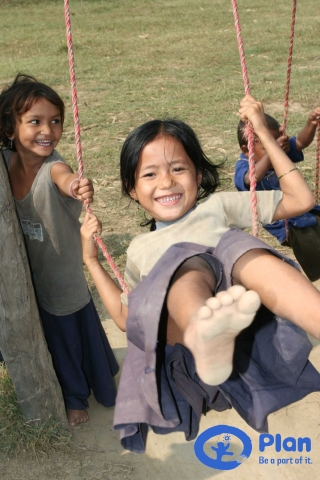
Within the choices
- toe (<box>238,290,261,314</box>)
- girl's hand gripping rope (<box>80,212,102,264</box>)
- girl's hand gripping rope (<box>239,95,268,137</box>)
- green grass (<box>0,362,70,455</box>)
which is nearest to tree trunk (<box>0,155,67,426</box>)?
green grass (<box>0,362,70,455</box>)

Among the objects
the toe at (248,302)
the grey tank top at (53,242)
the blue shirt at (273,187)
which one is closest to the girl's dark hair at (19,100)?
the grey tank top at (53,242)

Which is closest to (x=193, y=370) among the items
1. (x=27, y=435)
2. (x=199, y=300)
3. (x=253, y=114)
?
(x=199, y=300)

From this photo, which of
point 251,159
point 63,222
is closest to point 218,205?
point 251,159

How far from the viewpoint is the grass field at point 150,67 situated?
567 cm

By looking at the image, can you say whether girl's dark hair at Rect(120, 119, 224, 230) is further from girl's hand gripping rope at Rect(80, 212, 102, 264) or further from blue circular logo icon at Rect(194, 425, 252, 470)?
blue circular logo icon at Rect(194, 425, 252, 470)

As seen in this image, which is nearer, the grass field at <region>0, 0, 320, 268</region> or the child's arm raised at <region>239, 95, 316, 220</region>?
the child's arm raised at <region>239, 95, 316, 220</region>

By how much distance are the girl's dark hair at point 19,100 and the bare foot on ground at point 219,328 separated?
1.27 m

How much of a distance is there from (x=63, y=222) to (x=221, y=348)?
1.16 meters

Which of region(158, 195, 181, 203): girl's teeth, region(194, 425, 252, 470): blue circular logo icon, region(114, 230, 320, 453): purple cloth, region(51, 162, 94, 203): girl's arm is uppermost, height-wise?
region(51, 162, 94, 203): girl's arm

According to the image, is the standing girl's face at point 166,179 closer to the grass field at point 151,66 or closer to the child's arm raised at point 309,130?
the child's arm raised at point 309,130

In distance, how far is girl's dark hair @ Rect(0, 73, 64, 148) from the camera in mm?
2295

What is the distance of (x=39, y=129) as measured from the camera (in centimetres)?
230

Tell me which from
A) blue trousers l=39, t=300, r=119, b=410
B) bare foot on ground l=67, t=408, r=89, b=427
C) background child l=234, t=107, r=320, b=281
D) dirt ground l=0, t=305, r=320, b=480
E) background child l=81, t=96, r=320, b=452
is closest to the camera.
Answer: background child l=81, t=96, r=320, b=452

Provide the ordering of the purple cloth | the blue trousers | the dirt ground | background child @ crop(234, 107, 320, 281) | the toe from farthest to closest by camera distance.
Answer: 1. background child @ crop(234, 107, 320, 281)
2. the blue trousers
3. the dirt ground
4. the purple cloth
5. the toe
